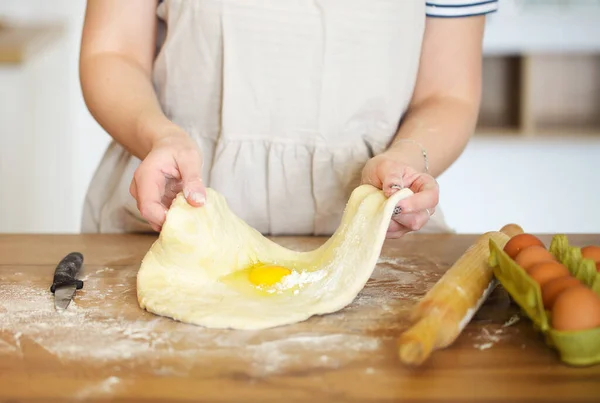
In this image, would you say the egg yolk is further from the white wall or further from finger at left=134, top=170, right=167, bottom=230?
the white wall

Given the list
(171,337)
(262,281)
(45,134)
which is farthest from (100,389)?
(45,134)

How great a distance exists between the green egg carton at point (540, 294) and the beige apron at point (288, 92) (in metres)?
0.40

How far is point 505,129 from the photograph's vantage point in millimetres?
2799

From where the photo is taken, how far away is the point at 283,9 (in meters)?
1.05

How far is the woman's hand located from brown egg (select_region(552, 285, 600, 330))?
0.42 meters

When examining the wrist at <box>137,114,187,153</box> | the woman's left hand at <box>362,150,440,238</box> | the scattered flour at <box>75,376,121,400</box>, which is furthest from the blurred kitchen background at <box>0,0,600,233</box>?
the scattered flour at <box>75,376,121,400</box>

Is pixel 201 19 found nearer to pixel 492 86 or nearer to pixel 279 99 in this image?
pixel 279 99

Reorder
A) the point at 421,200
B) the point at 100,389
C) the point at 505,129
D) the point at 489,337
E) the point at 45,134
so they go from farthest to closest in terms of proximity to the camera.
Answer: the point at 505,129 → the point at 45,134 → the point at 421,200 → the point at 489,337 → the point at 100,389

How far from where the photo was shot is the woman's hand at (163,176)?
2.70ft

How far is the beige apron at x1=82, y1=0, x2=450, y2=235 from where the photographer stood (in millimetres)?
1067

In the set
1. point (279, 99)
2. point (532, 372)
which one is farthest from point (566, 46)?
point (532, 372)

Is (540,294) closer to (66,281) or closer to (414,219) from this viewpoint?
(414,219)

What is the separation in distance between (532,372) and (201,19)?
72 cm

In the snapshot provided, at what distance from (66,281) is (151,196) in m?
0.15
